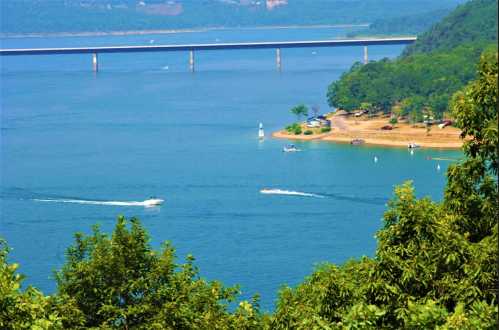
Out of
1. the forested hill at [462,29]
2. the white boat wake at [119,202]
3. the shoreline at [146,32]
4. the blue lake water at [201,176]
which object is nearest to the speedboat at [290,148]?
the blue lake water at [201,176]

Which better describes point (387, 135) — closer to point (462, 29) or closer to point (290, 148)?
point (290, 148)

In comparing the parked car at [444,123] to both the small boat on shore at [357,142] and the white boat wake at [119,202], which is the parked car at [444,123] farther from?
the white boat wake at [119,202]

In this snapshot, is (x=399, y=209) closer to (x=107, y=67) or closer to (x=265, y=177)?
(x=265, y=177)

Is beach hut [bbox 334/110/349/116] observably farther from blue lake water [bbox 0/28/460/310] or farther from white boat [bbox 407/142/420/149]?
white boat [bbox 407/142/420/149]

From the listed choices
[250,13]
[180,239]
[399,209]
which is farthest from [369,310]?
[250,13]

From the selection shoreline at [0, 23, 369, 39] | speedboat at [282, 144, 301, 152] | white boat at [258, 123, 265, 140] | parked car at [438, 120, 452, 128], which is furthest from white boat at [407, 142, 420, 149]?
shoreline at [0, 23, 369, 39]

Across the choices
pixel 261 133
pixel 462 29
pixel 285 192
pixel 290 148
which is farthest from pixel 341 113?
pixel 285 192
